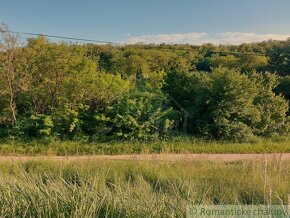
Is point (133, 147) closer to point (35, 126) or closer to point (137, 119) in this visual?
point (137, 119)

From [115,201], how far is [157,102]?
14.3 m

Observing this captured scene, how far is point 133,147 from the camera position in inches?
626

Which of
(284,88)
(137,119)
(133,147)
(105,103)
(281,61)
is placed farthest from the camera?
(281,61)

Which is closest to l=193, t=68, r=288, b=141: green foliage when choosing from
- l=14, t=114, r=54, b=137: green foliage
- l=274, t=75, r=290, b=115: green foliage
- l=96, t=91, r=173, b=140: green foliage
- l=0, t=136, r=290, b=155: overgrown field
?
l=0, t=136, r=290, b=155: overgrown field

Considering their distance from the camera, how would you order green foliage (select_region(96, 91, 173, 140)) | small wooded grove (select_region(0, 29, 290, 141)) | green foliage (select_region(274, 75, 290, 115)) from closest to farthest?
1. green foliage (select_region(96, 91, 173, 140))
2. small wooded grove (select_region(0, 29, 290, 141))
3. green foliage (select_region(274, 75, 290, 115))

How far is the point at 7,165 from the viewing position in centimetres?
980

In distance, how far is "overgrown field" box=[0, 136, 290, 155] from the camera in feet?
49.4

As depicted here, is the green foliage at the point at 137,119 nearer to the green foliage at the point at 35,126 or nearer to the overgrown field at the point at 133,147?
the overgrown field at the point at 133,147

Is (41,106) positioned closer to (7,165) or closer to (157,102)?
(157,102)

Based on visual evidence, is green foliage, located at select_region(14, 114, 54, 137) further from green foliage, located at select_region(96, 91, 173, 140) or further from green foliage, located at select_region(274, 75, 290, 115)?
green foliage, located at select_region(274, 75, 290, 115)

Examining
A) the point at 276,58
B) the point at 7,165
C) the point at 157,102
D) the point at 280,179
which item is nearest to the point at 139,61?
the point at 276,58

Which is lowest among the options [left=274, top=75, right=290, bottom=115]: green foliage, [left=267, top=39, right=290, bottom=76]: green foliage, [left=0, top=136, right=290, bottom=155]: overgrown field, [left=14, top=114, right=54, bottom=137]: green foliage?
[left=0, top=136, right=290, bottom=155]: overgrown field

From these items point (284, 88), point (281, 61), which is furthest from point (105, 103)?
point (281, 61)

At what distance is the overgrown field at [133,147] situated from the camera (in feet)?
49.4
